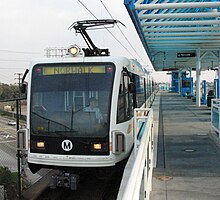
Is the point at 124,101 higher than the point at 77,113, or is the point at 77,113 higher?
the point at 124,101

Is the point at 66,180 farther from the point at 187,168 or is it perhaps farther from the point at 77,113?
the point at 187,168

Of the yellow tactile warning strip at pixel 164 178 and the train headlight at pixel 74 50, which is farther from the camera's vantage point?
the train headlight at pixel 74 50

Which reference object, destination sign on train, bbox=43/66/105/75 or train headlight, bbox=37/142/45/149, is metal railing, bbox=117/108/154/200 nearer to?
destination sign on train, bbox=43/66/105/75

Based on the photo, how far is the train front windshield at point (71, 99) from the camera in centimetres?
760

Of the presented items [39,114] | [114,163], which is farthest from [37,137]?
[114,163]

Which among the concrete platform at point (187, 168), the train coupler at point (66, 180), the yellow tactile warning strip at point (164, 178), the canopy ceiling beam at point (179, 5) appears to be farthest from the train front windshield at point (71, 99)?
the canopy ceiling beam at point (179, 5)

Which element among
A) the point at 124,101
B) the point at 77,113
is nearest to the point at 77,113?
the point at 77,113

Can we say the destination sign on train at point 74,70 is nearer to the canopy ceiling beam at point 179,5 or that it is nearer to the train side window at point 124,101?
the train side window at point 124,101

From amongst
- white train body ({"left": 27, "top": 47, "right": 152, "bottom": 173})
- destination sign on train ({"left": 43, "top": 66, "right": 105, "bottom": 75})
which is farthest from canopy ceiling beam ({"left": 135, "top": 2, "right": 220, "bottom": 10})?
destination sign on train ({"left": 43, "top": 66, "right": 105, "bottom": 75})

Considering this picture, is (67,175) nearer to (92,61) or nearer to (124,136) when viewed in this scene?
(124,136)

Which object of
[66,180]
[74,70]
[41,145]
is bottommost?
[66,180]

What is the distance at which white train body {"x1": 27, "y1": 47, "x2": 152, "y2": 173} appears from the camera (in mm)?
7461

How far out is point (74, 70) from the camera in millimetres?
7965

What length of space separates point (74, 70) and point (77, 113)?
3.26 feet
